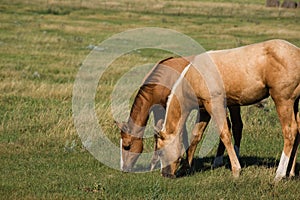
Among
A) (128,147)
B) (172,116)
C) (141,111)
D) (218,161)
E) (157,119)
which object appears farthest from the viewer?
(218,161)

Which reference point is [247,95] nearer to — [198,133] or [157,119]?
[198,133]

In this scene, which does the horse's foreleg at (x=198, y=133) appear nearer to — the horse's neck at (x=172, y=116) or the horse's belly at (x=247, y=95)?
the horse's belly at (x=247, y=95)

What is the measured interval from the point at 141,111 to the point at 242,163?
2257 mm

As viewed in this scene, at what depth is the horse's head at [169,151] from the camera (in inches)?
342

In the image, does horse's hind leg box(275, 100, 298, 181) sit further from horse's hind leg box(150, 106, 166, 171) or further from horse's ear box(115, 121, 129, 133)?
horse's ear box(115, 121, 129, 133)

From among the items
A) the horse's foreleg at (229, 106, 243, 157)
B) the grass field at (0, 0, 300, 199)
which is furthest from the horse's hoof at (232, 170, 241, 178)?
the horse's foreleg at (229, 106, 243, 157)

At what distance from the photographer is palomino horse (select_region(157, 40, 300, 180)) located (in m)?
8.72

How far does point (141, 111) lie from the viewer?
914 cm

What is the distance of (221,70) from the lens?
9.11m

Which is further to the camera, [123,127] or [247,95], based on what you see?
[247,95]

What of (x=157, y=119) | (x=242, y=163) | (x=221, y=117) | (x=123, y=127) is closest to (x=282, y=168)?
(x=221, y=117)

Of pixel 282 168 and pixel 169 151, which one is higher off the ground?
pixel 169 151

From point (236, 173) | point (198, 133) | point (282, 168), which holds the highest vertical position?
A: point (198, 133)

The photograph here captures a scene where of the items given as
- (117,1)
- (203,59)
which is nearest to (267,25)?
(117,1)
